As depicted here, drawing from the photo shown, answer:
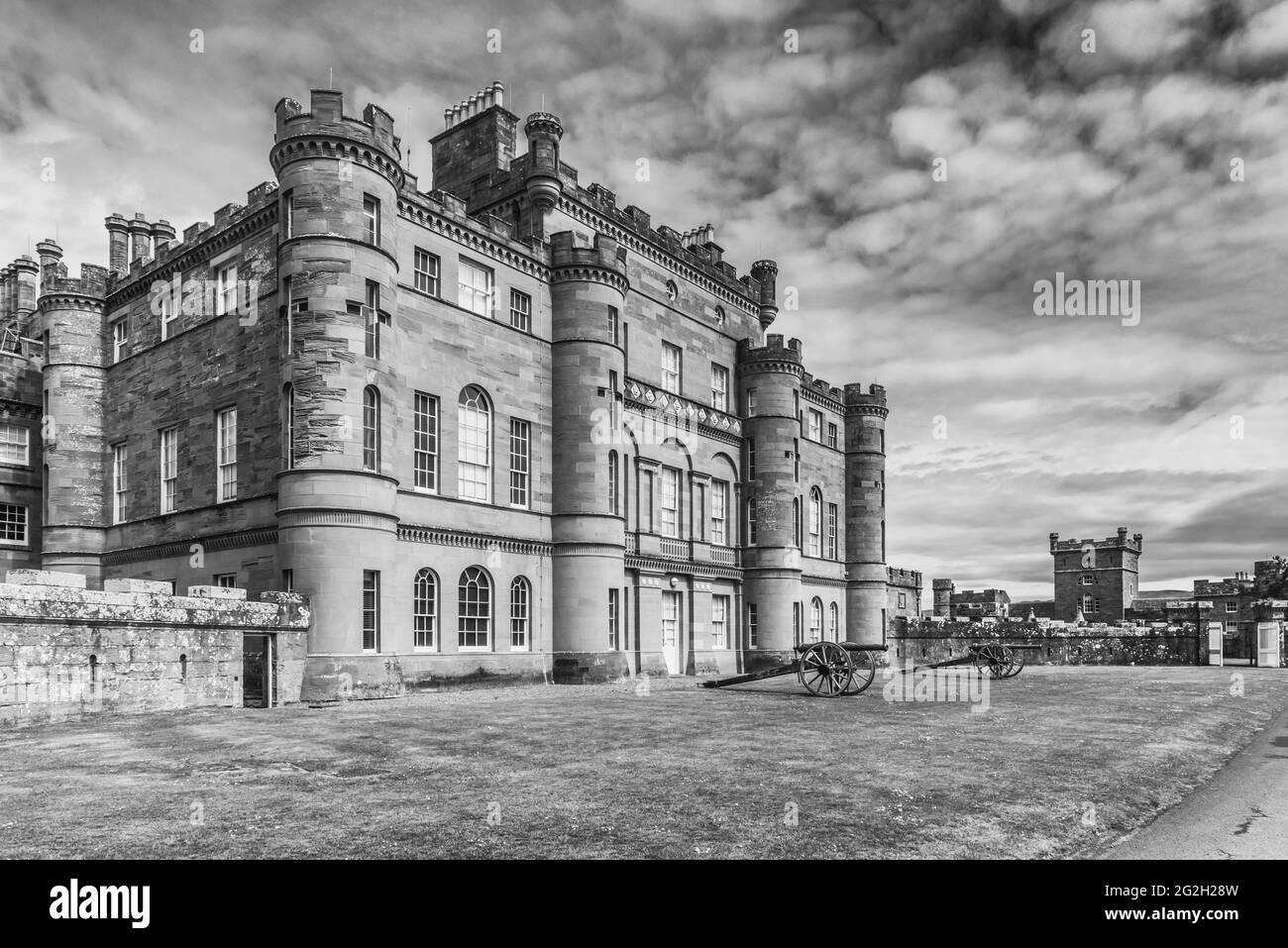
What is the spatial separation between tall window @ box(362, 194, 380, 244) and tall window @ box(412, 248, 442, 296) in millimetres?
2098

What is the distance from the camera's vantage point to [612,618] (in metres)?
31.0

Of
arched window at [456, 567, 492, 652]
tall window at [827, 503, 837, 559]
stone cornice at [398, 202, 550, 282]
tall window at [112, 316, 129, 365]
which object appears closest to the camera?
stone cornice at [398, 202, 550, 282]

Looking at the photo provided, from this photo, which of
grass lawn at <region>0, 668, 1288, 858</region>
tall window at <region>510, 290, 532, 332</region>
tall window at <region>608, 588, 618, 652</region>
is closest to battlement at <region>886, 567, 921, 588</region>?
tall window at <region>608, 588, 618, 652</region>

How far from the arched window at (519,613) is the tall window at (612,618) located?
3.15 m

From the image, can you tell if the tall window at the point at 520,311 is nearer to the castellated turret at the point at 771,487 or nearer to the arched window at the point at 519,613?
the arched window at the point at 519,613

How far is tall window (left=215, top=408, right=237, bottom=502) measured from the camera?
25.7 m

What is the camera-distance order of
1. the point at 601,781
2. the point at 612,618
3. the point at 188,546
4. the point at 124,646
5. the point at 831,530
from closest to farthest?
the point at 601,781 < the point at 124,646 < the point at 188,546 < the point at 612,618 < the point at 831,530

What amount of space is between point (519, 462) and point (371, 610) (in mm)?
7437

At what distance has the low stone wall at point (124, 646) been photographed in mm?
15914

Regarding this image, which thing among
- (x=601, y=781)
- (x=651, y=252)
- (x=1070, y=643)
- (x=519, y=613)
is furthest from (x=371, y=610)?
(x=1070, y=643)

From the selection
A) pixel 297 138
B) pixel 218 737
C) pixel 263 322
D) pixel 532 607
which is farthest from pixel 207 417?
pixel 218 737

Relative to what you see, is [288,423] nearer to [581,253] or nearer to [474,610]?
[474,610]

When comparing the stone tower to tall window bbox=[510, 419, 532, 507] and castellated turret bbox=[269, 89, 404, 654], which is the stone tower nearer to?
tall window bbox=[510, 419, 532, 507]
